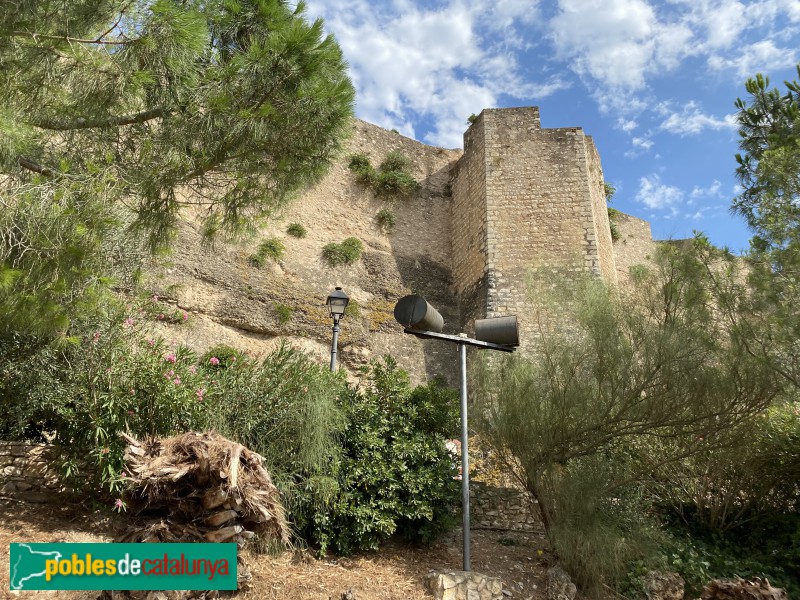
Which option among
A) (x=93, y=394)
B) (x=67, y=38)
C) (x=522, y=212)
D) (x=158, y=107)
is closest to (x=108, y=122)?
(x=158, y=107)

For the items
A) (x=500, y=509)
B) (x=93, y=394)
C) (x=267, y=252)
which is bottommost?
(x=500, y=509)

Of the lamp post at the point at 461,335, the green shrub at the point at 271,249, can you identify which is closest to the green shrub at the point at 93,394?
the lamp post at the point at 461,335

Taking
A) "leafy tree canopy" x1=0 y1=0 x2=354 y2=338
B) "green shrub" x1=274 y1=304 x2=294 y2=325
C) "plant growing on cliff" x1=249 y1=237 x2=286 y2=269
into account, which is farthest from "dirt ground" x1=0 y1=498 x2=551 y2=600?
"plant growing on cliff" x1=249 y1=237 x2=286 y2=269

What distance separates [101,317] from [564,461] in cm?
461

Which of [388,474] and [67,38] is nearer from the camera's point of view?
[67,38]

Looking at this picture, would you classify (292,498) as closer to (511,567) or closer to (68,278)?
(511,567)

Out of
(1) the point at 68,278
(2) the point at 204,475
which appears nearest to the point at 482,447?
(2) the point at 204,475

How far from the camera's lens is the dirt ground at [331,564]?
4203 millimetres

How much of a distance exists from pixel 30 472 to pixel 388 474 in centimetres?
315

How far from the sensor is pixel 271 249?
12.3 metres

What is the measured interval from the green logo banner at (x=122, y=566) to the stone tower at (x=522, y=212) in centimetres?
894

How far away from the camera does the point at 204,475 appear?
3805 millimetres

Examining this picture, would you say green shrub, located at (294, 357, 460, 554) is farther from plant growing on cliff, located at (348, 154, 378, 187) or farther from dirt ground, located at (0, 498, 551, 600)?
plant growing on cliff, located at (348, 154, 378, 187)

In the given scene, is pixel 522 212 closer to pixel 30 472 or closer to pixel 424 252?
pixel 424 252
